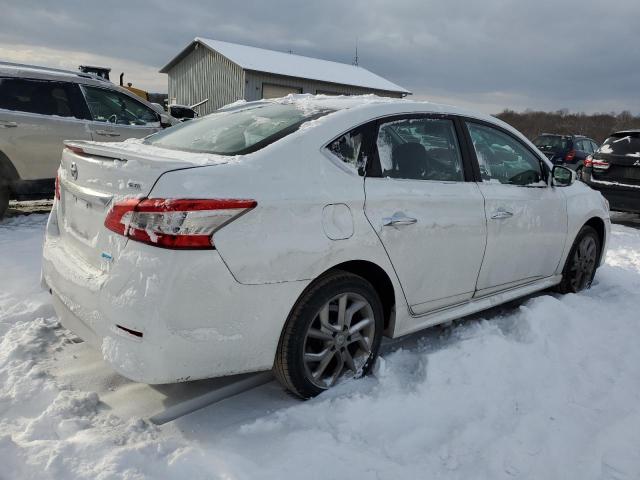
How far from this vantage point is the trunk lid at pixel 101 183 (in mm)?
2303

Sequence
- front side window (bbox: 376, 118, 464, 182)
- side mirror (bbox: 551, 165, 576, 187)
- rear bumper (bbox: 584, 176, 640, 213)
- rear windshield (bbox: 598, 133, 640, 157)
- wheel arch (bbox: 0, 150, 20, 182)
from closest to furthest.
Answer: front side window (bbox: 376, 118, 464, 182) < side mirror (bbox: 551, 165, 576, 187) < wheel arch (bbox: 0, 150, 20, 182) < rear bumper (bbox: 584, 176, 640, 213) < rear windshield (bbox: 598, 133, 640, 157)

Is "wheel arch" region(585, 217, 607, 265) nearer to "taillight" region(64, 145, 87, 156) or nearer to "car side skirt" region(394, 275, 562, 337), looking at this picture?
"car side skirt" region(394, 275, 562, 337)

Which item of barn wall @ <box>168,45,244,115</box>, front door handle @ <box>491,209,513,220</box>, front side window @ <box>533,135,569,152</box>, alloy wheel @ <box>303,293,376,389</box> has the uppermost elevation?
barn wall @ <box>168,45,244,115</box>

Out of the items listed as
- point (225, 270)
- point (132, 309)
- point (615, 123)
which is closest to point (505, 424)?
point (225, 270)

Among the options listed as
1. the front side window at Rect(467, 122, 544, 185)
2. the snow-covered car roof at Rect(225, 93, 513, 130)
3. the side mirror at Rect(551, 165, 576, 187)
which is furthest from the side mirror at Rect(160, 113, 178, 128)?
the side mirror at Rect(551, 165, 576, 187)

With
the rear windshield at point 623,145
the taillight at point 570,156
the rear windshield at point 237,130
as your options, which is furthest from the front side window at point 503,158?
the taillight at point 570,156

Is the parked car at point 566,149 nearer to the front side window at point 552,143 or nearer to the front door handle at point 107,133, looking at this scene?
the front side window at point 552,143

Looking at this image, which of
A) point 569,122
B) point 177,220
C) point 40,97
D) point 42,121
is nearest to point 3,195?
point 42,121

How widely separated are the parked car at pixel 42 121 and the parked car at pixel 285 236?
381 centimetres

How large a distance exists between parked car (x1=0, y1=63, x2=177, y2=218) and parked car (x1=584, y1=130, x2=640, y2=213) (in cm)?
774

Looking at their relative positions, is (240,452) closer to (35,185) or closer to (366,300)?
Result: (366,300)

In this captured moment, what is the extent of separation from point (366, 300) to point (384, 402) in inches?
21.2

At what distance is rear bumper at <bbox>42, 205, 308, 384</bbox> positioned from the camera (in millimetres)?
2178

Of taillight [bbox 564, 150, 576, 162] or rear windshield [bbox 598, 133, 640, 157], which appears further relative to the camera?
taillight [bbox 564, 150, 576, 162]
